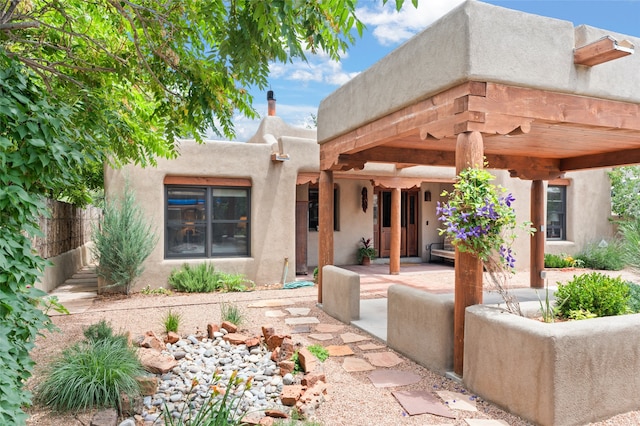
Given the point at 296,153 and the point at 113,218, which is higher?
the point at 296,153

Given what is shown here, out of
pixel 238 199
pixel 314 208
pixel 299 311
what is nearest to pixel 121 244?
pixel 238 199

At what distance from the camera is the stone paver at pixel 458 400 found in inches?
136

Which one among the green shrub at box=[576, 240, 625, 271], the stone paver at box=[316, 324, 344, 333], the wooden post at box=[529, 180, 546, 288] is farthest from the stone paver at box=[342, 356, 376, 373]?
the green shrub at box=[576, 240, 625, 271]

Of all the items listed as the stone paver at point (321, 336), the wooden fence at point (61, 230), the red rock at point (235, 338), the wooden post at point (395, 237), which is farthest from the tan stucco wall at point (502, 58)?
the wooden fence at point (61, 230)

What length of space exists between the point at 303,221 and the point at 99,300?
542cm

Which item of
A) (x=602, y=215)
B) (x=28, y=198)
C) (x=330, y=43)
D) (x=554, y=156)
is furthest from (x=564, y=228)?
(x=28, y=198)

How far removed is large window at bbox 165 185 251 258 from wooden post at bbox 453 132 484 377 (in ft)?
21.5

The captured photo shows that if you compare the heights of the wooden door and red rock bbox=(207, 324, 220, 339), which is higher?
the wooden door

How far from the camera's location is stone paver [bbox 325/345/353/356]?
15.9ft

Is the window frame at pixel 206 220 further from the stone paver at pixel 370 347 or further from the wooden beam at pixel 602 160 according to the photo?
the wooden beam at pixel 602 160

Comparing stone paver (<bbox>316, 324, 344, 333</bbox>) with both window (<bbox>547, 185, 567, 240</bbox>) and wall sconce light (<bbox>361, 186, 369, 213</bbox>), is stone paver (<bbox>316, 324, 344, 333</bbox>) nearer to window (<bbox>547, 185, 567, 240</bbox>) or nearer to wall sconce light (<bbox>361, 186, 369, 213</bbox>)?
wall sconce light (<bbox>361, 186, 369, 213</bbox>)

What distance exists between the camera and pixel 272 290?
358 inches

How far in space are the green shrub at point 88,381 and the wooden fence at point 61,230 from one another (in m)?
4.81

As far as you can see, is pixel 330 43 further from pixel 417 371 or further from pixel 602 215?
pixel 602 215
